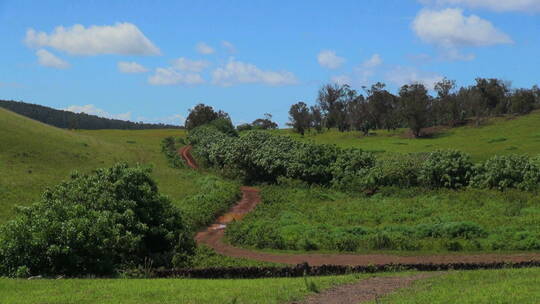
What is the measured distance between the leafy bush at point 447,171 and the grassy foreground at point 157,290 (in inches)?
914

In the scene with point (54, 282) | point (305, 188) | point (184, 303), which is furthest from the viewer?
point (305, 188)

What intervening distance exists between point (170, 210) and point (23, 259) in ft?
23.1

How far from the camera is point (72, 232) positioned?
1691cm

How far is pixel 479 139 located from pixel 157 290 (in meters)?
60.1

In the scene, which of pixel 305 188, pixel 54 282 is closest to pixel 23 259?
pixel 54 282

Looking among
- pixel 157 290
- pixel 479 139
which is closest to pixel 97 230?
pixel 157 290

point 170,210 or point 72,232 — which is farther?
point 170,210

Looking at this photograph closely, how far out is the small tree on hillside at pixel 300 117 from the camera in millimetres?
111750

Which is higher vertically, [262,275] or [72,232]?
[72,232]

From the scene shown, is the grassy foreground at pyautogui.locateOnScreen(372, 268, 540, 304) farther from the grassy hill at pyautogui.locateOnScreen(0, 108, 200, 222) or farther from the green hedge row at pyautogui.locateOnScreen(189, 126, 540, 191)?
the grassy hill at pyautogui.locateOnScreen(0, 108, 200, 222)

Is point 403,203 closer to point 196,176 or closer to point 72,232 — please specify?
point 72,232

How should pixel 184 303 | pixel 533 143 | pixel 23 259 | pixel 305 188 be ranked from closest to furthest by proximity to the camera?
pixel 184 303
pixel 23 259
pixel 305 188
pixel 533 143

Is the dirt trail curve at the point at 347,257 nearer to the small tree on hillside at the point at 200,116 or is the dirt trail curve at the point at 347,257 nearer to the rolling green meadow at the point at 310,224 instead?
the rolling green meadow at the point at 310,224

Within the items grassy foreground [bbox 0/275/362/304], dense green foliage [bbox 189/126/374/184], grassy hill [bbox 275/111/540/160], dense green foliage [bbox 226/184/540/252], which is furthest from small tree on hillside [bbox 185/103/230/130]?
grassy foreground [bbox 0/275/362/304]
